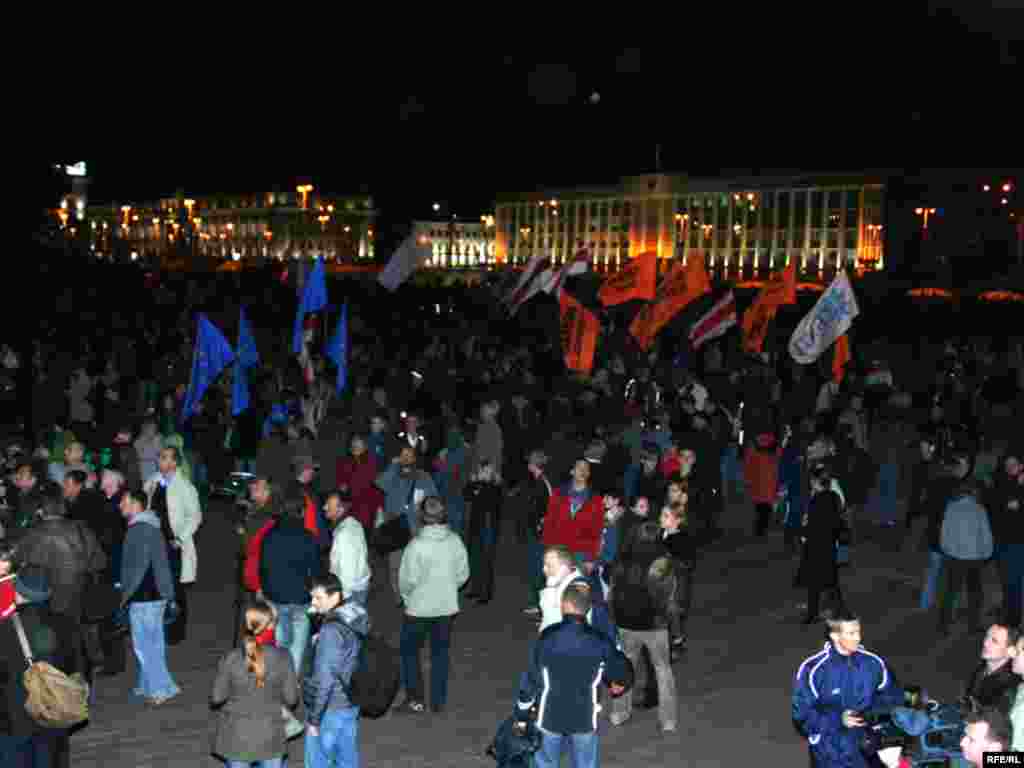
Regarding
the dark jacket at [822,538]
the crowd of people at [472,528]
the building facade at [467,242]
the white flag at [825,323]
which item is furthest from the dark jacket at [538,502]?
the building facade at [467,242]

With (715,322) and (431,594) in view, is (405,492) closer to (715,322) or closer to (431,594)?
(431,594)

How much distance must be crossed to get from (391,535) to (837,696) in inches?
183

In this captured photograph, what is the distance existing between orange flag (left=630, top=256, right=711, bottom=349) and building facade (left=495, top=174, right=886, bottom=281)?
71.0m

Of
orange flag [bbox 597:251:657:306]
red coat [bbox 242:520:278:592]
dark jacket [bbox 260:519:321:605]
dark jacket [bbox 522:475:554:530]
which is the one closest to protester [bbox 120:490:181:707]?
red coat [bbox 242:520:278:592]

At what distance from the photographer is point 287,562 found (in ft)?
26.6

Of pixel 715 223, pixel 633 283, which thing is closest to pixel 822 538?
pixel 633 283

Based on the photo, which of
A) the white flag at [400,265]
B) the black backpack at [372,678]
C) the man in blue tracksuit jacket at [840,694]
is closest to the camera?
the man in blue tracksuit jacket at [840,694]

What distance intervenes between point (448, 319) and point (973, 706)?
96.1 feet

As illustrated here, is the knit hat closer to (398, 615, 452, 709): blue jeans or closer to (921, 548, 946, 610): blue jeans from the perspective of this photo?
(398, 615, 452, 709): blue jeans

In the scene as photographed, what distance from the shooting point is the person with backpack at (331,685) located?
20.9 ft

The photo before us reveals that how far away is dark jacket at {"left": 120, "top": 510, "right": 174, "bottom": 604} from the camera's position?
324 inches

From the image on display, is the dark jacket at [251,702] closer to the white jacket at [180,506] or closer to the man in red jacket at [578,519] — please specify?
the white jacket at [180,506]

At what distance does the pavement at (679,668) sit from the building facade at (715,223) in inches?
3131

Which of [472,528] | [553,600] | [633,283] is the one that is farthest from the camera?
[633,283]
